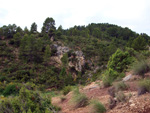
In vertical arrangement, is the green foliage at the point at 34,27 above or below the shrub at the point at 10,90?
above

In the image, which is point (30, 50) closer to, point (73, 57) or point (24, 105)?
point (73, 57)

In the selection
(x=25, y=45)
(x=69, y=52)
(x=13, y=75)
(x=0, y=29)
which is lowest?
(x=13, y=75)

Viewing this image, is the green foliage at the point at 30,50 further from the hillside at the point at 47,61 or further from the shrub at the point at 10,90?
the shrub at the point at 10,90

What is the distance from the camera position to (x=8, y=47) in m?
23.2

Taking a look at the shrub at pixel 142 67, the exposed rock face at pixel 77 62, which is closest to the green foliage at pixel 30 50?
the exposed rock face at pixel 77 62

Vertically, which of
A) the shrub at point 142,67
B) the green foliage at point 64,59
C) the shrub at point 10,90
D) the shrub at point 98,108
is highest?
the green foliage at point 64,59

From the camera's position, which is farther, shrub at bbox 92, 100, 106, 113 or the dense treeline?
the dense treeline

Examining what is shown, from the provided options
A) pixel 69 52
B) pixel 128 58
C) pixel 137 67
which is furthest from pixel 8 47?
pixel 137 67

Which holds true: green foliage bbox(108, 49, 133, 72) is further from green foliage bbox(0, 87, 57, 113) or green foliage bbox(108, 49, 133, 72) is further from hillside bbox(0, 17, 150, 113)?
green foliage bbox(0, 87, 57, 113)

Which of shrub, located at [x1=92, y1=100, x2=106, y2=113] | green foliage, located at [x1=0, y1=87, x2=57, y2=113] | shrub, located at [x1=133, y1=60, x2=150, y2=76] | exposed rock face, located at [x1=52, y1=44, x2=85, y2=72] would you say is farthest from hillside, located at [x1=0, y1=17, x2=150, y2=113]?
shrub, located at [x1=92, y1=100, x2=106, y2=113]

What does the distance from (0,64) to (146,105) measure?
22.3 m

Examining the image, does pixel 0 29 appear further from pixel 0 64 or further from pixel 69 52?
pixel 69 52

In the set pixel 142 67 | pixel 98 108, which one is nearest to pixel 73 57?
pixel 142 67

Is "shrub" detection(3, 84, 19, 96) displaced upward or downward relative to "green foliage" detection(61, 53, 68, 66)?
downward
